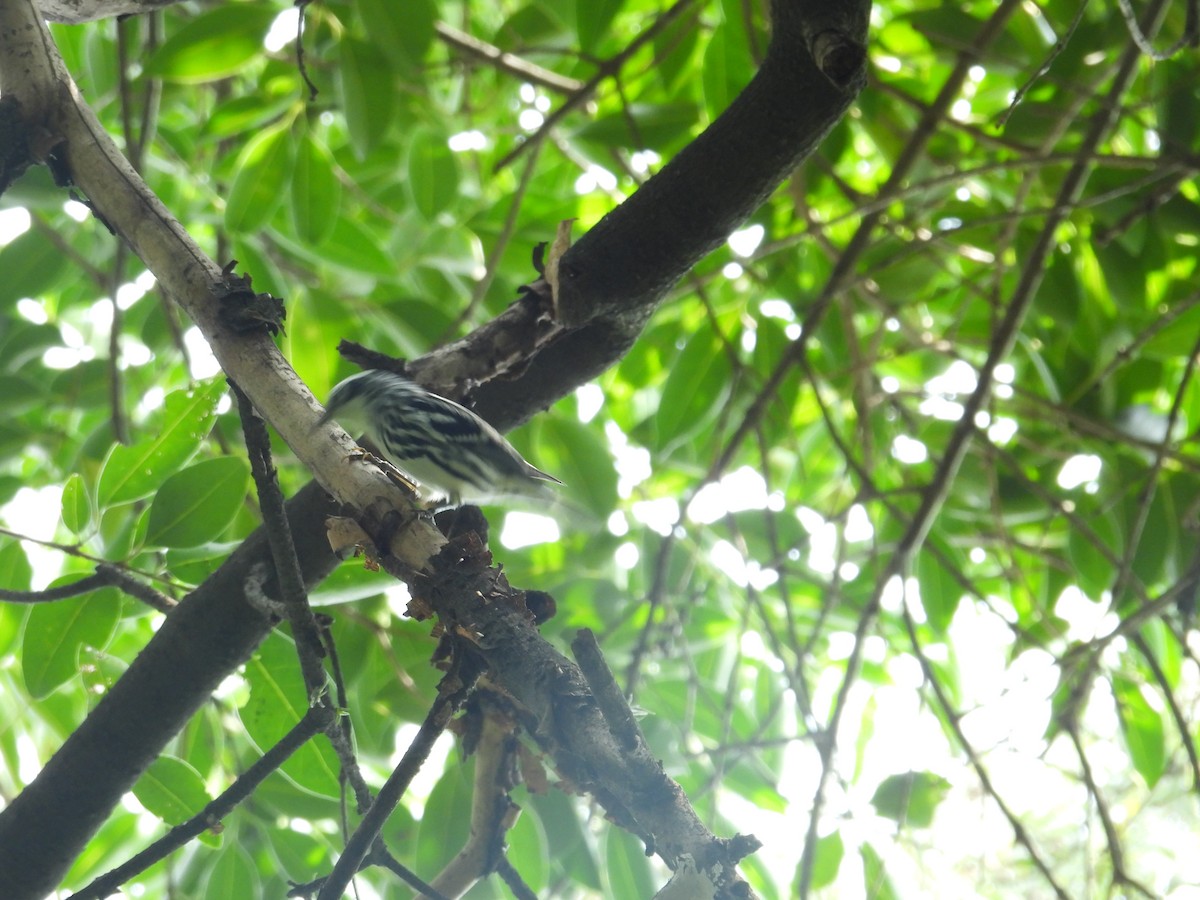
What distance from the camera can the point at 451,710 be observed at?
1022mm

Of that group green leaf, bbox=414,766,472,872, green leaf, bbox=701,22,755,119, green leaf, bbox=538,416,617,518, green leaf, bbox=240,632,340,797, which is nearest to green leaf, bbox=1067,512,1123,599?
green leaf, bbox=538,416,617,518

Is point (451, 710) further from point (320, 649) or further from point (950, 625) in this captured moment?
point (950, 625)

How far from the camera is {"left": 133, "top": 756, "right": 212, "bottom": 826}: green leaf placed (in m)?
1.57

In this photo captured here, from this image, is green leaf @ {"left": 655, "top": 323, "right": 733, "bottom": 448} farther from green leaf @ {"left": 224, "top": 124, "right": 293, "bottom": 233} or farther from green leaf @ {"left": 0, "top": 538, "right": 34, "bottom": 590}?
green leaf @ {"left": 0, "top": 538, "right": 34, "bottom": 590}

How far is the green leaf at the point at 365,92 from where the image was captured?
2.07m

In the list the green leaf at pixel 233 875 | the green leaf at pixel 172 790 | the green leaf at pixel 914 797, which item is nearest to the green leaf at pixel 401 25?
the green leaf at pixel 172 790

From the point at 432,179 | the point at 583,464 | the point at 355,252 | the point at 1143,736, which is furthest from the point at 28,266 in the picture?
the point at 1143,736

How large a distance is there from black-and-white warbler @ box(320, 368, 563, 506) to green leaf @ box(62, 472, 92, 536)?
1.22 feet

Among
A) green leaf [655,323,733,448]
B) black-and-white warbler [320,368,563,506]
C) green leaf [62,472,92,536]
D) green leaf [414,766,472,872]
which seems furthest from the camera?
green leaf [655,323,733,448]

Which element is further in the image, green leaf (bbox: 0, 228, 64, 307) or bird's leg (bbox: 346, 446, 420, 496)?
green leaf (bbox: 0, 228, 64, 307)

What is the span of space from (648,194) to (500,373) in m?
0.34

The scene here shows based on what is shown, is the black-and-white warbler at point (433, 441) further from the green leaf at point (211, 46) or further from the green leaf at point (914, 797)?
the green leaf at point (914, 797)

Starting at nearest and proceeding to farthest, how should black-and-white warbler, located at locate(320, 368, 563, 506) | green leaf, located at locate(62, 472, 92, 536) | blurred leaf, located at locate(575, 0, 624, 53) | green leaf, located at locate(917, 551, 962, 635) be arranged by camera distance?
green leaf, located at locate(62, 472, 92, 536), black-and-white warbler, located at locate(320, 368, 563, 506), blurred leaf, located at locate(575, 0, 624, 53), green leaf, located at locate(917, 551, 962, 635)

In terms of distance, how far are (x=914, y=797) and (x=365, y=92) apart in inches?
73.1
